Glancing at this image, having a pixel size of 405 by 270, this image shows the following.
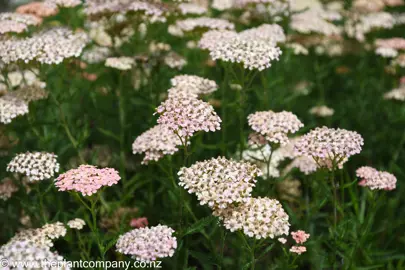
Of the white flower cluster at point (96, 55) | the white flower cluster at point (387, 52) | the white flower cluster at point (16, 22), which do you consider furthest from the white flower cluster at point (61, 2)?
the white flower cluster at point (387, 52)

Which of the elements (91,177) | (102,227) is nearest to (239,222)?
(91,177)

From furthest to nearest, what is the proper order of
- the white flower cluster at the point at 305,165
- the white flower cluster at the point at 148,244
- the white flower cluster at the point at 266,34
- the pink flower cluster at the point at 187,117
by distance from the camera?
the white flower cluster at the point at 266,34 → the white flower cluster at the point at 305,165 → the pink flower cluster at the point at 187,117 → the white flower cluster at the point at 148,244

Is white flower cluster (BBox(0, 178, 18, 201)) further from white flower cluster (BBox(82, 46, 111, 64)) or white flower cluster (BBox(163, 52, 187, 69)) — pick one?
white flower cluster (BBox(163, 52, 187, 69))

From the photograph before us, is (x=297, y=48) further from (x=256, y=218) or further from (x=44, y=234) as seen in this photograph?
(x=44, y=234)

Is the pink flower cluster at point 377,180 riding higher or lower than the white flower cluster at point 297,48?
lower

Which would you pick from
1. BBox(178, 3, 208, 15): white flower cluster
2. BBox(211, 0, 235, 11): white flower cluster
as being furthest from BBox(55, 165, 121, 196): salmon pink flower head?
BBox(211, 0, 235, 11): white flower cluster

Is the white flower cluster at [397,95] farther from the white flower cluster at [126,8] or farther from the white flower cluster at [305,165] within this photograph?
the white flower cluster at [126,8]

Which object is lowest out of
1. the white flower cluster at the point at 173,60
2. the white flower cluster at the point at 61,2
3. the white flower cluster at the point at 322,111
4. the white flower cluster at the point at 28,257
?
the white flower cluster at the point at 322,111
